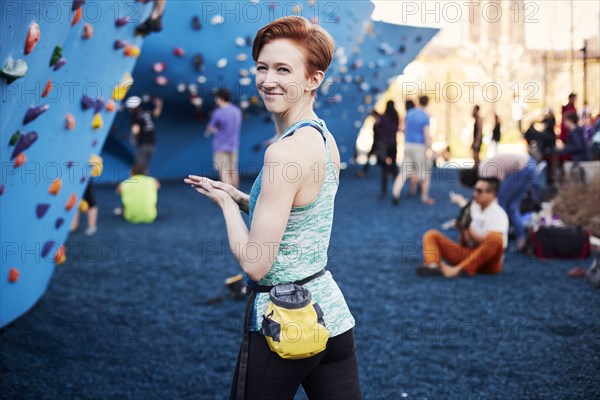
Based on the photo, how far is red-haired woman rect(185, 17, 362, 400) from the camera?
73.2 inches

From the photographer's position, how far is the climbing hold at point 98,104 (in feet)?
Result: 16.5

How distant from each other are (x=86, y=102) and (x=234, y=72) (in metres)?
8.64

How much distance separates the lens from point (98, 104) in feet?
16.7

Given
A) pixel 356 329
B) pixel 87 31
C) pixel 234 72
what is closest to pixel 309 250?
pixel 356 329

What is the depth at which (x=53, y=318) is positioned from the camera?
502 centimetres

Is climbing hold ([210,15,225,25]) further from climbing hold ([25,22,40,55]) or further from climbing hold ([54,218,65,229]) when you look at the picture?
climbing hold ([25,22,40,55])

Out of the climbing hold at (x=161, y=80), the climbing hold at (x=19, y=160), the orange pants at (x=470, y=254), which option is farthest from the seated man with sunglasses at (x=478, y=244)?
the climbing hold at (x=161, y=80)

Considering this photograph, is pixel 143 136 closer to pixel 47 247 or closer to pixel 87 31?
pixel 47 247

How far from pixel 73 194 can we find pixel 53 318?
872 millimetres

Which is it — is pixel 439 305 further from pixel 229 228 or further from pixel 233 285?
pixel 229 228

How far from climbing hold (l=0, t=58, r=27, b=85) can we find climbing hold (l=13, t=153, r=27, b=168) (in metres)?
0.87

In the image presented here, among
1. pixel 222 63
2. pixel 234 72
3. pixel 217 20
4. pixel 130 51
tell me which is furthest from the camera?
pixel 234 72

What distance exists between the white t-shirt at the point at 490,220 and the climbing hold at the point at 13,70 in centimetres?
422

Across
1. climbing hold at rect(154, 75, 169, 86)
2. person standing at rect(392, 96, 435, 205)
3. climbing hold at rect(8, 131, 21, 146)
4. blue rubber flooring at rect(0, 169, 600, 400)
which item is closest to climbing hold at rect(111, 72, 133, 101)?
blue rubber flooring at rect(0, 169, 600, 400)
